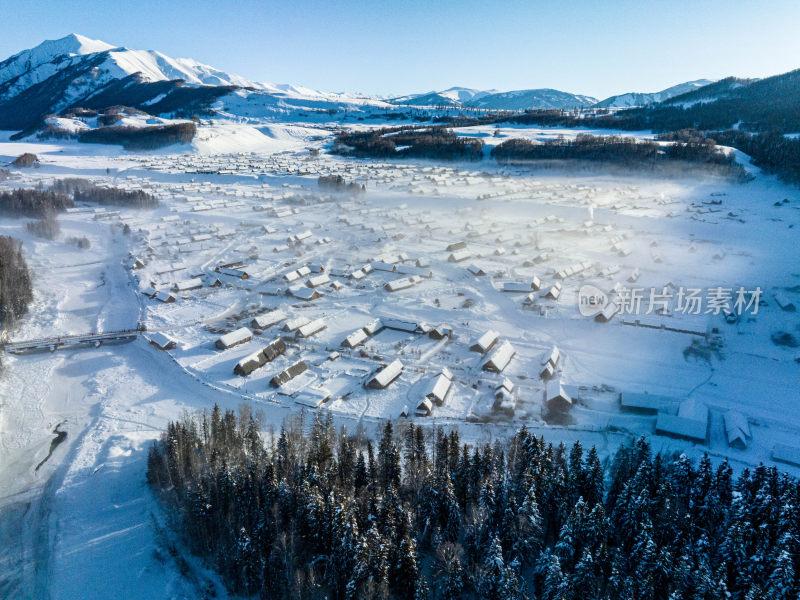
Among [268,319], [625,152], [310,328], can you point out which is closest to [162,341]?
[268,319]

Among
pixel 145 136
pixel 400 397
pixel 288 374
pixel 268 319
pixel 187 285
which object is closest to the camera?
pixel 400 397

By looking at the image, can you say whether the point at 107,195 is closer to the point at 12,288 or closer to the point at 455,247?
the point at 12,288

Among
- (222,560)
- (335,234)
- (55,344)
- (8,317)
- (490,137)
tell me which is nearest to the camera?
(222,560)

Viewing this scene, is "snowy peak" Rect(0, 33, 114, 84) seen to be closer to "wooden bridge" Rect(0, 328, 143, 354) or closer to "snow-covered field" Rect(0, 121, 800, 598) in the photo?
"snow-covered field" Rect(0, 121, 800, 598)

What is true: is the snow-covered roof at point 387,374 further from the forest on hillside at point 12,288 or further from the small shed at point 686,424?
the forest on hillside at point 12,288

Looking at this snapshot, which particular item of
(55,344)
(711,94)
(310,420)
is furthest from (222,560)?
(711,94)

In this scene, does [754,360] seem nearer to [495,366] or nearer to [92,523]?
[495,366]

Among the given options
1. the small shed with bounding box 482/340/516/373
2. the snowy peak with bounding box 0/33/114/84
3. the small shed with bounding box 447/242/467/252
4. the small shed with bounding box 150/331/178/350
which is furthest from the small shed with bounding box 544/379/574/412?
the snowy peak with bounding box 0/33/114/84
